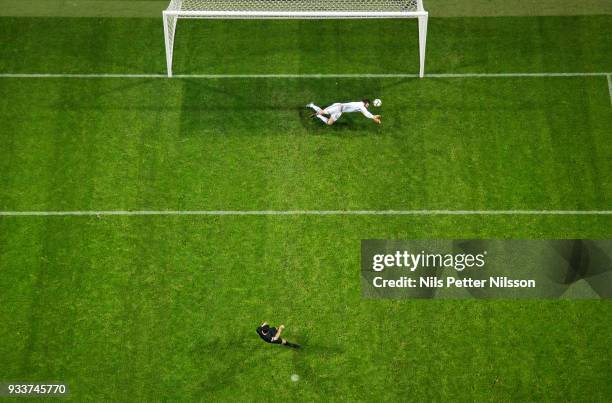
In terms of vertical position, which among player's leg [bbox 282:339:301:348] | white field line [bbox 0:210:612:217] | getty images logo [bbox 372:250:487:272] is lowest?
player's leg [bbox 282:339:301:348]

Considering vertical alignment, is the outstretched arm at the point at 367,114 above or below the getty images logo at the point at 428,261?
above

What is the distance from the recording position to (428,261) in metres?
15.9

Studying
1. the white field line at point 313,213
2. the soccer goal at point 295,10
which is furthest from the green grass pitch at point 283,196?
the soccer goal at point 295,10

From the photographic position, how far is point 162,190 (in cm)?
1655

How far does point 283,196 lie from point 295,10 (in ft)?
12.6

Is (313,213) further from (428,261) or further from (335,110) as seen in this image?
(428,261)

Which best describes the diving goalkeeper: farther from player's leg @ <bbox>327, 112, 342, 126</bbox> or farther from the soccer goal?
the soccer goal

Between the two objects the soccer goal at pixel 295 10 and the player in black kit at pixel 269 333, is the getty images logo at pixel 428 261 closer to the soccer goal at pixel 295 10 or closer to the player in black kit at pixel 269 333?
the player in black kit at pixel 269 333

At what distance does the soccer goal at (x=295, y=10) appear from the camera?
1648 centimetres

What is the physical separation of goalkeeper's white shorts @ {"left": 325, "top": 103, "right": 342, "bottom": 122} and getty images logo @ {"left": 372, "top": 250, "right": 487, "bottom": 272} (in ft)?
9.87

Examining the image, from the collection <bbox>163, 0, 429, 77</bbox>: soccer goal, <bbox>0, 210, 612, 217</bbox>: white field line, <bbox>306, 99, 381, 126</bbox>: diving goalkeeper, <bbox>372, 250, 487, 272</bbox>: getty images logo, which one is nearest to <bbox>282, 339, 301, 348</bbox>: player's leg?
<bbox>372, 250, 487, 272</bbox>: getty images logo

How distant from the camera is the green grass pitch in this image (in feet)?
49.3

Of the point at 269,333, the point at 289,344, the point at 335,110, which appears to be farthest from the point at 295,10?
the point at 289,344

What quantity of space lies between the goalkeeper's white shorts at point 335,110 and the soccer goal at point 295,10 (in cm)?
175
